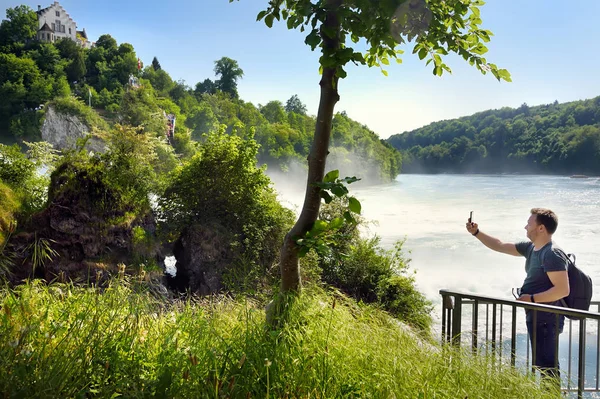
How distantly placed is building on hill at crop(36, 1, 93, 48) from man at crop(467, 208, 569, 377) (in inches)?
1930

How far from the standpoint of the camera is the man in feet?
9.39

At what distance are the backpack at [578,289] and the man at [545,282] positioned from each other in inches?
3.0

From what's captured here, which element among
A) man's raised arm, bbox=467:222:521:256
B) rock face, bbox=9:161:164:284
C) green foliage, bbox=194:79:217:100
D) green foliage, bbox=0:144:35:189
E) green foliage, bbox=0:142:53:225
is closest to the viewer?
man's raised arm, bbox=467:222:521:256

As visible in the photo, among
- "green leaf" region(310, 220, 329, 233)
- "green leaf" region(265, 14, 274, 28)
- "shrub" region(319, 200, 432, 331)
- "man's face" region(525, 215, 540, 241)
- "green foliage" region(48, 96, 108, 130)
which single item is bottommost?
"shrub" region(319, 200, 432, 331)

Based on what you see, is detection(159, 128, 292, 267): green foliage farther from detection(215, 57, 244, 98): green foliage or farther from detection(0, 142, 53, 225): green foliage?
detection(215, 57, 244, 98): green foliage

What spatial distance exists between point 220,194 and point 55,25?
47.5 metres

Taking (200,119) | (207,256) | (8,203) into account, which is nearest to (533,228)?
(207,256)

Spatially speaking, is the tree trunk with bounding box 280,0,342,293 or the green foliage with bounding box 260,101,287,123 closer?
the tree trunk with bounding box 280,0,342,293

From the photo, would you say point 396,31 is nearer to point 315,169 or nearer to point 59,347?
point 315,169

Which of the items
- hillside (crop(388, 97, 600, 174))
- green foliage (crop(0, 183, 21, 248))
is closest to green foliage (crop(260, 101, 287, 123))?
hillside (crop(388, 97, 600, 174))

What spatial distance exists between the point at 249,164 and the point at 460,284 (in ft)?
38.5

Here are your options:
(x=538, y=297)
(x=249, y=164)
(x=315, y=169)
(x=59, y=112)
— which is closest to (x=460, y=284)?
(x=249, y=164)

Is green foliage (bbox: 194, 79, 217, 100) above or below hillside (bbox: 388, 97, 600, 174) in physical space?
above

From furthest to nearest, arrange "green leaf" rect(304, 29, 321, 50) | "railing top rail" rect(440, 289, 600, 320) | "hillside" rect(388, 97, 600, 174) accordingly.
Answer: "hillside" rect(388, 97, 600, 174) < "railing top rail" rect(440, 289, 600, 320) < "green leaf" rect(304, 29, 321, 50)
